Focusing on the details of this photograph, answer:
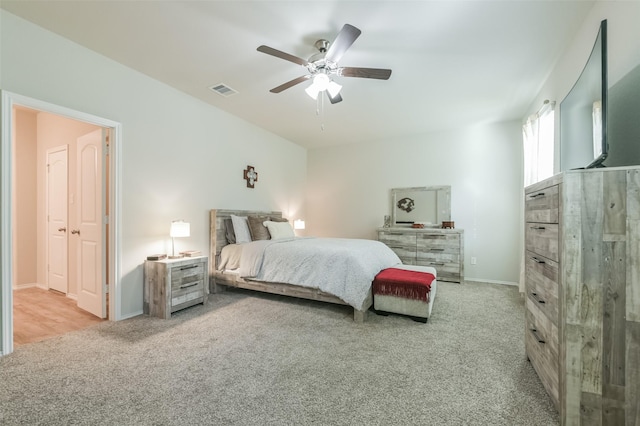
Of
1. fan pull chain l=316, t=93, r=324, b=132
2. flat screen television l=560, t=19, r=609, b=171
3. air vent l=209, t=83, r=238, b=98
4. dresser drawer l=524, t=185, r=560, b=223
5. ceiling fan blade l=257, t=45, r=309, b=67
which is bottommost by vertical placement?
dresser drawer l=524, t=185, r=560, b=223

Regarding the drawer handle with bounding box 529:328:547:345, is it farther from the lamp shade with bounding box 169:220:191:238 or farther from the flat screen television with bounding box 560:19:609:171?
the lamp shade with bounding box 169:220:191:238

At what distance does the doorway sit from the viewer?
6.97ft

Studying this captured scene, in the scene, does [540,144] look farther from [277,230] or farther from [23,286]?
[23,286]

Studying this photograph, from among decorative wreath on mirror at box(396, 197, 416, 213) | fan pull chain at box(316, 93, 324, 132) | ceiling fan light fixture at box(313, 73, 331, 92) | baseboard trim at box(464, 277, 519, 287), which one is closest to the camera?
ceiling fan light fixture at box(313, 73, 331, 92)

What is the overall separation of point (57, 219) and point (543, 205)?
5695 mm

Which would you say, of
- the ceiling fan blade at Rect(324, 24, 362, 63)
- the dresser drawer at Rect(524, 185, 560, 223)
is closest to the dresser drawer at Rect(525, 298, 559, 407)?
the dresser drawer at Rect(524, 185, 560, 223)

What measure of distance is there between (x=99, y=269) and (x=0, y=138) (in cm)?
147

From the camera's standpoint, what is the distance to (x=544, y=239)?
1.62m

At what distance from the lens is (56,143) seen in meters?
3.93

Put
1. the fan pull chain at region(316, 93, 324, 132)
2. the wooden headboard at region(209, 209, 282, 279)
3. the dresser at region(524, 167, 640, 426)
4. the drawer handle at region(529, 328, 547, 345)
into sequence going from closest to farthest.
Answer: the dresser at region(524, 167, 640, 426) < the drawer handle at region(529, 328, 547, 345) < the fan pull chain at region(316, 93, 324, 132) < the wooden headboard at region(209, 209, 282, 279)

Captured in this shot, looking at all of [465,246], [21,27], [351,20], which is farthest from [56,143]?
[465,246]

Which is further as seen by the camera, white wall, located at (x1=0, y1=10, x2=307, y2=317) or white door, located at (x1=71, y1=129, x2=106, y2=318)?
white door, located at (x1=71, y1=129, x2=106, y2=318)

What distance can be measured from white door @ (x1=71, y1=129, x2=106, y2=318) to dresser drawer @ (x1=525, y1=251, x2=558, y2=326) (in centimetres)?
393

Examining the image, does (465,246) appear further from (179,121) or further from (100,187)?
(100,187)
